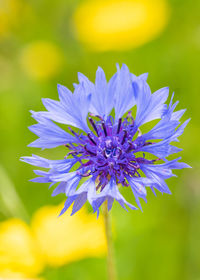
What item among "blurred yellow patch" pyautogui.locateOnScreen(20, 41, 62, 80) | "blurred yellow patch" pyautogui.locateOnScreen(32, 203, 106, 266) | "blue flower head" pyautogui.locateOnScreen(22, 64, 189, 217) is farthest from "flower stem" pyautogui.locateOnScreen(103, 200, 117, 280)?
"blurred yellow patch" pyautogui.locateOnScreen(20, 41, 62, 80)

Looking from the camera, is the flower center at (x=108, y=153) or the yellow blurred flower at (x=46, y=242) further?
the yellow blurred flower at (x=46, y=242)

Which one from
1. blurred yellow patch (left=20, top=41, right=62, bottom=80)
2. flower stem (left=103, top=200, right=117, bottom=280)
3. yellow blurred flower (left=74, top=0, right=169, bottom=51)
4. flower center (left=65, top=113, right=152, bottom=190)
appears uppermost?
yellow blurred flower (left=74, top=0, right=169, bottom=51)

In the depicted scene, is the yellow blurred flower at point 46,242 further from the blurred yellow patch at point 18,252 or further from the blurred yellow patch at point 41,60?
the blurred yellow patch at point 41,60

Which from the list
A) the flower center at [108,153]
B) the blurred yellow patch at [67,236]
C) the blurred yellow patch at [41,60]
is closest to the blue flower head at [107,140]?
the flower center at [108,153]

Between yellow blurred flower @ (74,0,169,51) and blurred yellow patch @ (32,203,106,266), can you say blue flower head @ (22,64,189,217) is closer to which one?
blurred yellow patch @ (32,203,106,266)

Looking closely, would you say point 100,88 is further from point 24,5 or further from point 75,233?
point 24,5

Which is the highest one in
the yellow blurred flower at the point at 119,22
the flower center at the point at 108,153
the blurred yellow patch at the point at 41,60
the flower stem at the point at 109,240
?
the yellow blurred flower at the point at 119,22

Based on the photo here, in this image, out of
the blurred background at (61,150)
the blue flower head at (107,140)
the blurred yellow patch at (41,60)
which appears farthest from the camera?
the blurred yellow patch at (41,60)

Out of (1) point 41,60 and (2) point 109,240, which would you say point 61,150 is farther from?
(2) point 109,240
